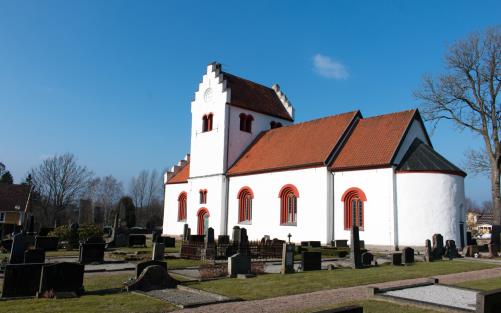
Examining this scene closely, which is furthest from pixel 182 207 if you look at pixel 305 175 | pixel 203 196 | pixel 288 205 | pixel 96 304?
pixel 96 304

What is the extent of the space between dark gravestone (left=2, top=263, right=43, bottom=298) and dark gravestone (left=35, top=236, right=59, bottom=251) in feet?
45.5

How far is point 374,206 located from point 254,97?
16584 millimetres

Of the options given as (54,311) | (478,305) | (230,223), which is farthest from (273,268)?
(230,223)

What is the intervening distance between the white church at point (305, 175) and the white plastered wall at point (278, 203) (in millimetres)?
71

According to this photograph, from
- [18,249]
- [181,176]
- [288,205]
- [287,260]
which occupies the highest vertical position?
[181,176]

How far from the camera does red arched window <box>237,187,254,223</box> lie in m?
32.0

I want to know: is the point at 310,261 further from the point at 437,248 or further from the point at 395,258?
the point at 437,248

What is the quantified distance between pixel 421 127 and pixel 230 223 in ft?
52.1

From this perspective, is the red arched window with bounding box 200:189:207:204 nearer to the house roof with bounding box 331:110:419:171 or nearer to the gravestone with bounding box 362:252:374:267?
the house roof with bounding box 331:110:419:171

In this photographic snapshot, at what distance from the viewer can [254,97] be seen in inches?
1463

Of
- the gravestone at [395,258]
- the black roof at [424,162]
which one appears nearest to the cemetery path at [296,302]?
the gravestone at [395,258]

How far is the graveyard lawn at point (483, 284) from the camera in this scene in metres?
11.4

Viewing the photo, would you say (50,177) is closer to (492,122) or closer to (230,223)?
(230,223)

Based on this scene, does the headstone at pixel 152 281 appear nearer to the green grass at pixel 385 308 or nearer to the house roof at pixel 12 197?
the green grass at pixel 385 308
